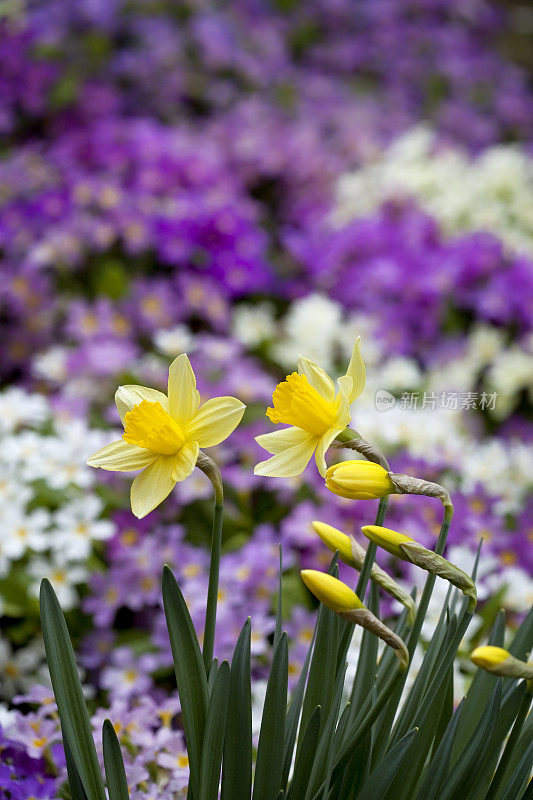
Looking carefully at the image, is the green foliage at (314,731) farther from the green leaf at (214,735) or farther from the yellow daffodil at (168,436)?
the yellow daffodil at (168,436)

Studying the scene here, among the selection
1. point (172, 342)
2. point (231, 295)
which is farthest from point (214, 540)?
point (231, 295)

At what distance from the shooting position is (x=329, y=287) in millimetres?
2525

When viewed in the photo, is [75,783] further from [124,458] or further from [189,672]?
[124,458]

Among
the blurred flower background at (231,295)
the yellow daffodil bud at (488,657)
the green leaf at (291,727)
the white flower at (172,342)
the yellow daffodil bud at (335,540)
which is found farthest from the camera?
the white flower at (172,342)

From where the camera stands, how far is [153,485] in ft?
2.36

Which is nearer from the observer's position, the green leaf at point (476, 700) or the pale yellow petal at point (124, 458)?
the pale yellow petal at point (124, 458)

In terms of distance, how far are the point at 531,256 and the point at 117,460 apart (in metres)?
1.96

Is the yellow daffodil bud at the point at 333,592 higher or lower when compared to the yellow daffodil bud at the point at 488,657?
higher

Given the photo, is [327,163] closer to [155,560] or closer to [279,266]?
[279,266]

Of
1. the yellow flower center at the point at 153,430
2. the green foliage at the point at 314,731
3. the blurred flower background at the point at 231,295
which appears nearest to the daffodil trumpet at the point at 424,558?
the green foliage at the point at 314,731

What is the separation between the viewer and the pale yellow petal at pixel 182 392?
2.42ft

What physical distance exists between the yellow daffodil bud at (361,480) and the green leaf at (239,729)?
20 cm

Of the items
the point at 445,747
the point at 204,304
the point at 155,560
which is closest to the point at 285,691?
the point at 445,747

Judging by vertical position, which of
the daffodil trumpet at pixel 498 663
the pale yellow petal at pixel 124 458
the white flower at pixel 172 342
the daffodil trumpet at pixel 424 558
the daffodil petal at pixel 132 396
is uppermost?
the daffodil petal at pixel 132 396
